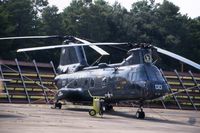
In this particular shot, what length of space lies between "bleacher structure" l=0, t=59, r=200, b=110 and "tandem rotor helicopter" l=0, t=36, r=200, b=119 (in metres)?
4.81

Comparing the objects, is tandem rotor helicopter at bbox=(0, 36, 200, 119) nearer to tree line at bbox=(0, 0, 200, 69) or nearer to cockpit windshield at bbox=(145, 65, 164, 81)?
cockpit windshield at bbox=(145, 65, 164, 81)

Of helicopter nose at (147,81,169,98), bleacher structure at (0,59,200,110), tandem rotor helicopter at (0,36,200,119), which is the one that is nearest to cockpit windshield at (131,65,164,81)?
tandem rotor helicopter at (0,36,200,119)

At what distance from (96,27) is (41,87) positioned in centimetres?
A: 2655

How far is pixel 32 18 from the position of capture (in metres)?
63.0

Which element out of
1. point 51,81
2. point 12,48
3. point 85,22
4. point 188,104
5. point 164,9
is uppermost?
point 164,9

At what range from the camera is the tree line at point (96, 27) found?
56.9 m

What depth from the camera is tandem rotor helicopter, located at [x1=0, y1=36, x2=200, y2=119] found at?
78.1 feet

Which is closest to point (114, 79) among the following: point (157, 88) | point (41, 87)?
point (157, 88)

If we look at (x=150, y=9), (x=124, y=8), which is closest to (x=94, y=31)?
(x=124, y=8)

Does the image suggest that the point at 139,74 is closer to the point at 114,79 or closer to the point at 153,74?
the point at 153,74

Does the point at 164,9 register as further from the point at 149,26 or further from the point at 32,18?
the point at 32,18

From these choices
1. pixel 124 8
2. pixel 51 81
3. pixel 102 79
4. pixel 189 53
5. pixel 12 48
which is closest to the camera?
pixel 102 79

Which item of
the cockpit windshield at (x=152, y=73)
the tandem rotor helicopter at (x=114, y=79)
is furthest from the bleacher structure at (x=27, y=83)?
the cockpit windshield at (x=152, y=73)

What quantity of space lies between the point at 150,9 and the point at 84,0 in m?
16.7
